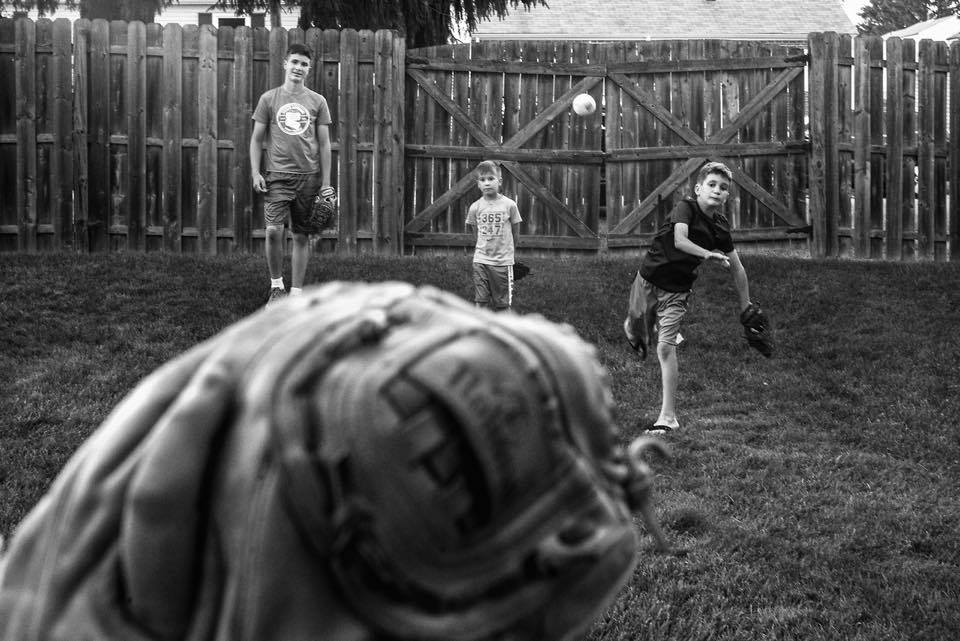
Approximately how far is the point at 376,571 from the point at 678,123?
12.9 m

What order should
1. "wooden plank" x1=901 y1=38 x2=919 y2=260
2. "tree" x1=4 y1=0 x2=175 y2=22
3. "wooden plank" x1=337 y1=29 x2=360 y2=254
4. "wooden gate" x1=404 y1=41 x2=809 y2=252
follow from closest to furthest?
"wooden plank" x1=337 y1=29 x2=360 y2=254
"wooden gate" x1=404 y1=41 x2=809 y2=252
"wooden plank" x1=901 y1=38 x2=919 y2=260
"tree" x1=4 y1=0 x2=175 y2=22

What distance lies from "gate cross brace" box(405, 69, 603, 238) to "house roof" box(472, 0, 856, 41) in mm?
19555

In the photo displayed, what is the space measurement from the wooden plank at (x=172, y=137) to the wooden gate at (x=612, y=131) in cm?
257

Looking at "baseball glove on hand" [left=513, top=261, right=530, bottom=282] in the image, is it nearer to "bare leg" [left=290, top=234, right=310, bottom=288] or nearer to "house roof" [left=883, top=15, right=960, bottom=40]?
"bare leg" [left=290, top=234, right=310, bottom=288]

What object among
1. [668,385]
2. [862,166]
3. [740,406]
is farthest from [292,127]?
[862,166]

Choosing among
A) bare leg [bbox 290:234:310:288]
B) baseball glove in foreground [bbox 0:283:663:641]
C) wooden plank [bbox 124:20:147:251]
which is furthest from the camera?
wooden plank [bbox 124:20:147:251]

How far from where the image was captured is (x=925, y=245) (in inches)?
523

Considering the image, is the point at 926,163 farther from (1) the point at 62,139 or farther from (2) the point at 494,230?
(1) the point at 62,139

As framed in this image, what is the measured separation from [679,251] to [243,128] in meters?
6.27

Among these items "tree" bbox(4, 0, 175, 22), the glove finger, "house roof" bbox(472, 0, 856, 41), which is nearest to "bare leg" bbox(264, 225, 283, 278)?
the glove finger

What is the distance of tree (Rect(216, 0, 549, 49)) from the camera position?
16203 millimetres

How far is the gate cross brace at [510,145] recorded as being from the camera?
42.7ft

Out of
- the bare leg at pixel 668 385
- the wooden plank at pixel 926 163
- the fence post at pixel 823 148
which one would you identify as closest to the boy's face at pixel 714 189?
the bare leg at pixel 668 385

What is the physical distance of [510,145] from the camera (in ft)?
43.2
